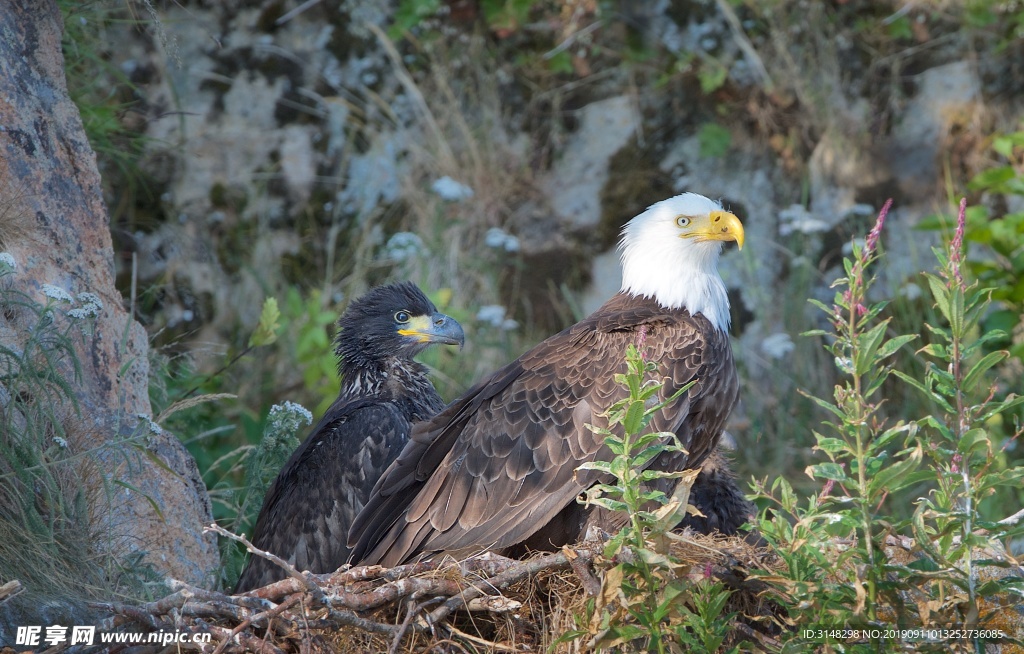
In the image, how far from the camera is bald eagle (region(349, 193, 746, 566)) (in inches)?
158

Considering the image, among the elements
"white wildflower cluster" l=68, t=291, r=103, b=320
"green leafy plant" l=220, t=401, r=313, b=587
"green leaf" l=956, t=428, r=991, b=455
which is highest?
"white wildflower cluster" l=68, t=291, r=103, b=320

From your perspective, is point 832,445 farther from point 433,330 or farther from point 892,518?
point 433,330

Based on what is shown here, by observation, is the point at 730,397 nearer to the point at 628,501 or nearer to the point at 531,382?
the point at 531,382

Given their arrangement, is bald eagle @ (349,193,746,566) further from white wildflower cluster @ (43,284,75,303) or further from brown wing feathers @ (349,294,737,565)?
white wildflower cluster @ (43,284,75,303)

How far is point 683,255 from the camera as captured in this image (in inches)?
183

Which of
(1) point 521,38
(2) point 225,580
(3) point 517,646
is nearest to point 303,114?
(1) point 521,38

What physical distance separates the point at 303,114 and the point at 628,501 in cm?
573

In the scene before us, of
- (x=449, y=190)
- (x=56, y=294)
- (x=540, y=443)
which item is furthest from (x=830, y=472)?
(x=449, y=190)

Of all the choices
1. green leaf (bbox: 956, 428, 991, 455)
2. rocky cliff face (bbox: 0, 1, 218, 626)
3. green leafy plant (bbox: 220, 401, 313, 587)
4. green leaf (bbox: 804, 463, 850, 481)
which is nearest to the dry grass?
green leaf (bbox: 804, 463, 850, 481)

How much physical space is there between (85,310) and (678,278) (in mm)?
2223

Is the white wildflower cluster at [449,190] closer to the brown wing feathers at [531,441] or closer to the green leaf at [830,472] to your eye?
the brown wing feathers at [531,441]

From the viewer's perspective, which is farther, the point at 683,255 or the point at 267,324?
the point at 267,324

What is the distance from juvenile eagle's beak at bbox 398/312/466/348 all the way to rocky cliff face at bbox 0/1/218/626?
48.5 inches

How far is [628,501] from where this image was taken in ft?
8.87
